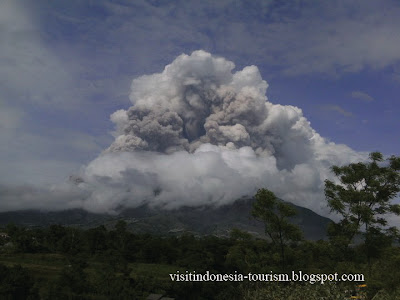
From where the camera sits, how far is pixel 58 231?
85312 millimetres

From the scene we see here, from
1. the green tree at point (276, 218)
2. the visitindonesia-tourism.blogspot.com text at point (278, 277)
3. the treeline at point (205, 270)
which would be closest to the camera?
the treeline at point (205, 270)

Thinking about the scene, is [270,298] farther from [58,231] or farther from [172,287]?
[58,231]

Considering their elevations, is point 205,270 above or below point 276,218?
below

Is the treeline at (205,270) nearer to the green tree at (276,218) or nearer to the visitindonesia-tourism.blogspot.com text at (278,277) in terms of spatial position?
the visitindonesia-tourism.blogspot.com text at (278,277)

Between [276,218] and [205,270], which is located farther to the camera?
[205,270]

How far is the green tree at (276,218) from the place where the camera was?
24.5 meters

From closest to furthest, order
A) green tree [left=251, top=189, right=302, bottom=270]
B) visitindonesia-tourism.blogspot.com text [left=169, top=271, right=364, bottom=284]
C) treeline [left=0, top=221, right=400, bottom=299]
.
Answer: treeline [left=0, top=221, right=400, bottom=299]
visitindonesia-tourism.blogspot.com text [left=169, top=271, right=364, bottom=284]
green tree [left=251, top=189, right=302, bottom=270]

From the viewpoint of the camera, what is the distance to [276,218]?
25.0m

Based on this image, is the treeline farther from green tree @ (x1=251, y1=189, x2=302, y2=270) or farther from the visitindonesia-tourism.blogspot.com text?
green tree @ (x1=251, y1=189, x2=302, y2=270)

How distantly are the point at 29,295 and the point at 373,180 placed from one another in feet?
82.8

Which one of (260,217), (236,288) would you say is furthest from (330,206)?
(236,288)

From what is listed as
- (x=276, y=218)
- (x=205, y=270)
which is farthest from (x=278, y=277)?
(x=205, y=270)

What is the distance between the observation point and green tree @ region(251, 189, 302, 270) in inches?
966

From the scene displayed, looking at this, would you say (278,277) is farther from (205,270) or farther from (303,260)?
(205,270)
